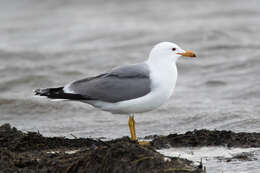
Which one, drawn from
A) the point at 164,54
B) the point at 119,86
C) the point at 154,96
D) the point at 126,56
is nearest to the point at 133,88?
the point at 119,86

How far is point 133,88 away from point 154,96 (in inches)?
13.4

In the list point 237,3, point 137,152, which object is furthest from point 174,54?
point 237,3

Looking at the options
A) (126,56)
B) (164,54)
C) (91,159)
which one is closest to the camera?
(91,159)

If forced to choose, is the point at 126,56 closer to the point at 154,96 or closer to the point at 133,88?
the point at 133,88

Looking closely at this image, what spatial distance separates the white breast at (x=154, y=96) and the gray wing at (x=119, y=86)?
0.07 meters

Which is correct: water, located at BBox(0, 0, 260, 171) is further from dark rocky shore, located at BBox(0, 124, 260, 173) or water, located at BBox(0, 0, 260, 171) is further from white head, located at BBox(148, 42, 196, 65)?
dark rocky shore, located at BBox(0, 124, 260, 173)

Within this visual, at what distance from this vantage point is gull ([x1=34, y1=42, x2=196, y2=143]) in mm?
6844

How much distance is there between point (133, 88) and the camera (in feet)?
22.9

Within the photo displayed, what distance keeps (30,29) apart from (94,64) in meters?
5.50

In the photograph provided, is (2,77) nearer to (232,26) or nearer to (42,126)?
(42,126)

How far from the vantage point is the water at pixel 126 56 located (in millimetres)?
9391

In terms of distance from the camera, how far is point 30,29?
1938 centimetres

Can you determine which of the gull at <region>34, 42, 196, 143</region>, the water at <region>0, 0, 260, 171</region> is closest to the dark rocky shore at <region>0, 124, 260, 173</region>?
the gull at <region>34, 42, 196, 143</region>

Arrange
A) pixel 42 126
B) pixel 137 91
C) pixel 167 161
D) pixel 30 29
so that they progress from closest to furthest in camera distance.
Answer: pixel 167 161
pixel 137 91
pixel 42 126
pixel 30 29
